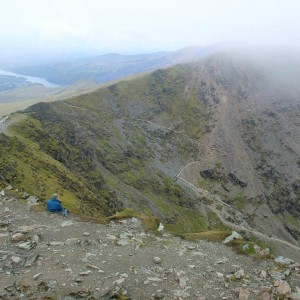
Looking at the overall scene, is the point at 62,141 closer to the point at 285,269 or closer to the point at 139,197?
the point at 139,197

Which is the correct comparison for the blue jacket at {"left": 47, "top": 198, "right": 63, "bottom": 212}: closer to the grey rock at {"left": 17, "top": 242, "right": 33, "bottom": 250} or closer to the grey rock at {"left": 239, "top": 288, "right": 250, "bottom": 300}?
the grey rock at {"left": 17, "top": 242, "right": 33, "bottom": 250}

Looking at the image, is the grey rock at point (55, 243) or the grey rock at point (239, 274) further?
the grey rock at point (55, 243)

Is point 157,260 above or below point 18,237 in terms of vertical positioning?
below

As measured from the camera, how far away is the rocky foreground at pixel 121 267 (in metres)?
22.5

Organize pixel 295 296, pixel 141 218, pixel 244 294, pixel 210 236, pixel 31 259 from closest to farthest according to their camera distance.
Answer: pixel 295 296 < pixel 244 294 < pixel 31 259 < pixel 210 236 < pixel 141 218

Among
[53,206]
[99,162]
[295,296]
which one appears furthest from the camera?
[99,162]

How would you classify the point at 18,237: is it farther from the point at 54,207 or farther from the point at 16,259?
the point at 54,207

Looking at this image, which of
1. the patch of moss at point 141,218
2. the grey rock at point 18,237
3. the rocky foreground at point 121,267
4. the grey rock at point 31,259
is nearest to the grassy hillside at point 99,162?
the patch of moss at point 141,218

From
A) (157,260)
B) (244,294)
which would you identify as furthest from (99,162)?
(244,294)

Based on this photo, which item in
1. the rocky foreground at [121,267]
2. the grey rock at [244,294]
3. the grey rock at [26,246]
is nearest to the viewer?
the grey rock at [244,294]

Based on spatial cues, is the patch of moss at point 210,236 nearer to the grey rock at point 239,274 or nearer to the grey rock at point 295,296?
the grey rock at point 239,274

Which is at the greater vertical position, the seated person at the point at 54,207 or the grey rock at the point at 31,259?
the grey rock at the point at 31,259

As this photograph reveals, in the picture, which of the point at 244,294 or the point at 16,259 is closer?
the point at 244,294

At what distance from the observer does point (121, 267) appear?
1017 inches
